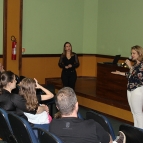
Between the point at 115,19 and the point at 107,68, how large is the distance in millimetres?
2868

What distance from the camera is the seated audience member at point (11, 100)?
3.71 meters

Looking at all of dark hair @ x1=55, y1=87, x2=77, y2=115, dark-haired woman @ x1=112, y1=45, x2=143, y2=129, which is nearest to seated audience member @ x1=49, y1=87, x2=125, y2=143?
dark hair @ x1=55, y1=87, x2=77, y2=115

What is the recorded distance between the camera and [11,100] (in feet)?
12.3

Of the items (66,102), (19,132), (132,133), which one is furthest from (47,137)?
(132,133)

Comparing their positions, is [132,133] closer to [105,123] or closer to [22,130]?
[105,123]

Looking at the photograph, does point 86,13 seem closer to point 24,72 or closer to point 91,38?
point 91,38

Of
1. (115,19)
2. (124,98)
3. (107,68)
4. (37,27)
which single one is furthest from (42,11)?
(124,98)

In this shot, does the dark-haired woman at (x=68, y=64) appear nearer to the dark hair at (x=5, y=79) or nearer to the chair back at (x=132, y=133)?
the dark hair at (x=5, y=79)

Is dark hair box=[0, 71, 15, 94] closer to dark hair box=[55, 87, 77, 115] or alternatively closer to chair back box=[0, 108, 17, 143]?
chair back box=[0, 108, 17, 143]

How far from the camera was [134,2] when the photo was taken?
842 centimetres

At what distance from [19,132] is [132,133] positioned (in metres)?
1.08

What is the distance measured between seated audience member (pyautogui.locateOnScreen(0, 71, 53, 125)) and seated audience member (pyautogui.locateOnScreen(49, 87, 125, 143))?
115 centimetres

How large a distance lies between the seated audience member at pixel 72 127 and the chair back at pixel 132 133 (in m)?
0.32

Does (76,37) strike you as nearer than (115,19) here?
No
